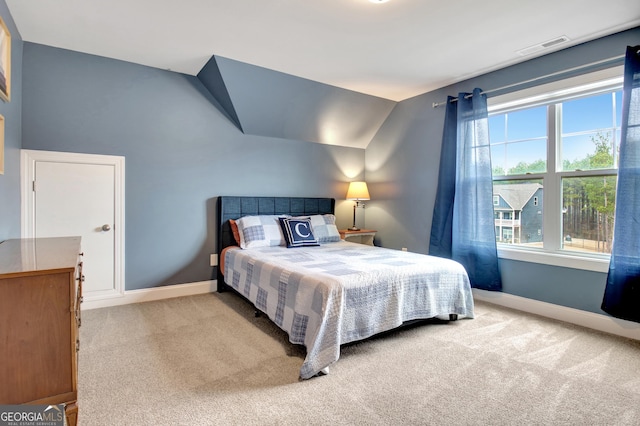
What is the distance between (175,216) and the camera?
12.1 ft

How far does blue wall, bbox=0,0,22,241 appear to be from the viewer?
2.34 m

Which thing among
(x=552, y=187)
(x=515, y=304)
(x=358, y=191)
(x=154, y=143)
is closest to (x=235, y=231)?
(x=154, y=143)

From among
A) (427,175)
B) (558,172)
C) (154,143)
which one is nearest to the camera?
(558,172)

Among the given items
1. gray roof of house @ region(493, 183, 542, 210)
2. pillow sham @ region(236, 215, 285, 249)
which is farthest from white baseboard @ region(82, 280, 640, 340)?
gray roof of house @ region(493, 183, 542, 210)

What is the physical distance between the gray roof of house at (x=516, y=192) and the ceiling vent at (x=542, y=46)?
1278 millimetres

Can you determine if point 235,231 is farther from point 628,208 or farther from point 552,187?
point 628,208

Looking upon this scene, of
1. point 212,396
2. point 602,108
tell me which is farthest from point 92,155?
point 602,108

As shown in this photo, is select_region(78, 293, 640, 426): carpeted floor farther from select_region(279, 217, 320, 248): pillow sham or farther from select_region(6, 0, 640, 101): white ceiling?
select_region(6, 0, 640, 101): white ceiling

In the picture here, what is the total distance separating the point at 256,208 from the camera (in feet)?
13.6

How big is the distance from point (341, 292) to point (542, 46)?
2873mm


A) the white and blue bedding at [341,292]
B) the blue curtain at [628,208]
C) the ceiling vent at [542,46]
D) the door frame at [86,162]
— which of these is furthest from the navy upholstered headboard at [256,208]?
the blue curtain at [628,208]

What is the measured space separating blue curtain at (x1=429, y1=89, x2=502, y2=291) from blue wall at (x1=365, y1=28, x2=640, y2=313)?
17cm

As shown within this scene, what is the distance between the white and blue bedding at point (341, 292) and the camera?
2146 millimetres

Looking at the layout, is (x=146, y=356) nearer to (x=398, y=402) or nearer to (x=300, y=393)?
(x=300, y=393)
